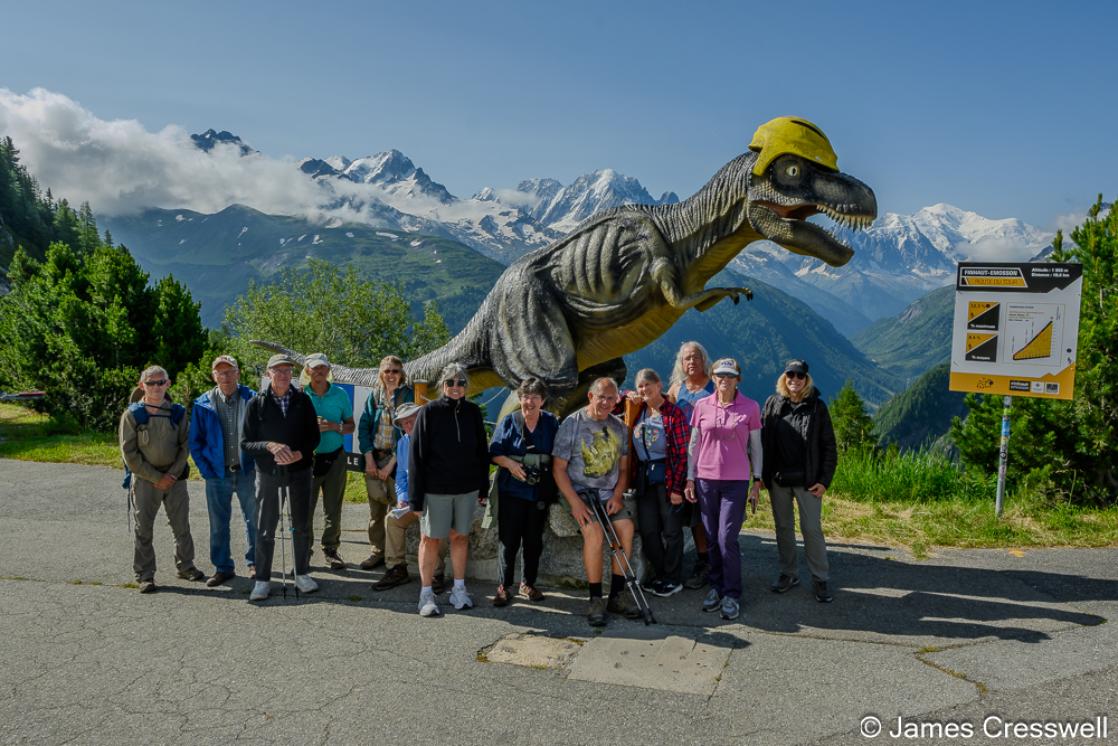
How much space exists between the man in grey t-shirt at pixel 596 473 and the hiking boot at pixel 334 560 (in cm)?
236

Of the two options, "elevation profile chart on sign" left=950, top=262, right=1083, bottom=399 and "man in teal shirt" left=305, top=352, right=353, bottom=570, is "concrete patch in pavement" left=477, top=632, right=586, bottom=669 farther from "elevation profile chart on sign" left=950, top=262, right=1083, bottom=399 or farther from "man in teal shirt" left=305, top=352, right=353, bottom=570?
"elevation profile chart on sign" left=950, top=262, right=1083, bottom=399

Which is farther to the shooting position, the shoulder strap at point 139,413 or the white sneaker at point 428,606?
the shoulder strap at point 139,413

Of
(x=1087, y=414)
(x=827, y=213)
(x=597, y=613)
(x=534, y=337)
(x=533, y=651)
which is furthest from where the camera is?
(x=1087, y=414)

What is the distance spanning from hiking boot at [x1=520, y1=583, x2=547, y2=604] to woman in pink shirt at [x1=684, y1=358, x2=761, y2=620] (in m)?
1.20

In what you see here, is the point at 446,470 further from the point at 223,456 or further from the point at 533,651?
the point at 223,456

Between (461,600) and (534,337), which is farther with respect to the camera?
(534,337)

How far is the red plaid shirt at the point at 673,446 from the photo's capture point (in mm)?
5961

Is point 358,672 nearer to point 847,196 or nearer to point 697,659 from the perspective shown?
point 697,659

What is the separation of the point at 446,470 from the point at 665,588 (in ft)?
6.29

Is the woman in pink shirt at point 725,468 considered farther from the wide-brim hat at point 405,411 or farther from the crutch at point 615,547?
the wide-brim hat at point 405,411

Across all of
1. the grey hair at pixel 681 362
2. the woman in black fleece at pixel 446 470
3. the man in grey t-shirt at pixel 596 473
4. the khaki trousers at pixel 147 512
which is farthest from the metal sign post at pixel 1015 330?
the khaki trousers at pixel 147 512

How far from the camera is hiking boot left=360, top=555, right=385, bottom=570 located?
22.4ft

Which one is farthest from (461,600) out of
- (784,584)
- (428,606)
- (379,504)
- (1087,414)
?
(1087,414)

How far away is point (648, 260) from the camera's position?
6.07 m
